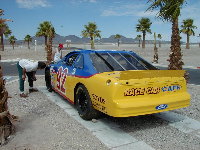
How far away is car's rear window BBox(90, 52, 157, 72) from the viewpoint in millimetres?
5164

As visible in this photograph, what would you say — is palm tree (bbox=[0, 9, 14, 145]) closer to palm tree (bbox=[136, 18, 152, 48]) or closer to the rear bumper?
the rear bumper

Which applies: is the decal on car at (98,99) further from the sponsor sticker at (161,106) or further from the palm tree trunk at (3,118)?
the palm tree trunk at (3,118)

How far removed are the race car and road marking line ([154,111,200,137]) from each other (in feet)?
1.55

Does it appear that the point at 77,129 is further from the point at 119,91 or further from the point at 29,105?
the point at 29,105

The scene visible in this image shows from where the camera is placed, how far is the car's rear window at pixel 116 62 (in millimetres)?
5164

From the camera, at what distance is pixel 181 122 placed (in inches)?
208

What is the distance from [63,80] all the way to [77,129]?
1.99 meters

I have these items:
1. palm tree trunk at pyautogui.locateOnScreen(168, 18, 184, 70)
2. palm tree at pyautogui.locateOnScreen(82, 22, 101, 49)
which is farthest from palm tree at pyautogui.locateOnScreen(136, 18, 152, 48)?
palm tree trunk at pyautogui.locateOnScreen(168, 18, 184, 70)

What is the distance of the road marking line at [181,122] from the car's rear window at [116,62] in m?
1.25

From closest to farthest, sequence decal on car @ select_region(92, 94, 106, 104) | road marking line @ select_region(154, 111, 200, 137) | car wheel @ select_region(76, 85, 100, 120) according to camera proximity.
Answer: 1. decal on car @ select_region(92, 94, 106, 104)
2. road marking line @ select_region(154, 111, 200, 137)
3. car wheel @ select_region(76, 85, 100, 120)

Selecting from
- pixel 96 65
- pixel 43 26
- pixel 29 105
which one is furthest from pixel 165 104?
pixel 43 26

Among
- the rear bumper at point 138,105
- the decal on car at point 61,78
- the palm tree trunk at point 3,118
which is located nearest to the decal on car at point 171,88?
the rear bumper at point 138,105

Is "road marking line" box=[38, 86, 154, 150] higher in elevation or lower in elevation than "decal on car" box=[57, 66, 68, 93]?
lower

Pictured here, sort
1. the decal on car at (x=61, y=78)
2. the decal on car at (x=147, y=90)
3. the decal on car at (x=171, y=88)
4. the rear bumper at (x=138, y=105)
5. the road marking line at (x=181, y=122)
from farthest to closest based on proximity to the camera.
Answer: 1. the decal on car at (x=61, y=78)
2. the road marking line at (x=181, y=122)
3. the decal on car at (x=171, y=88)
4. the decal on car at (x=147, y=90)
5. the rear bumper at (x=138, y=105)
